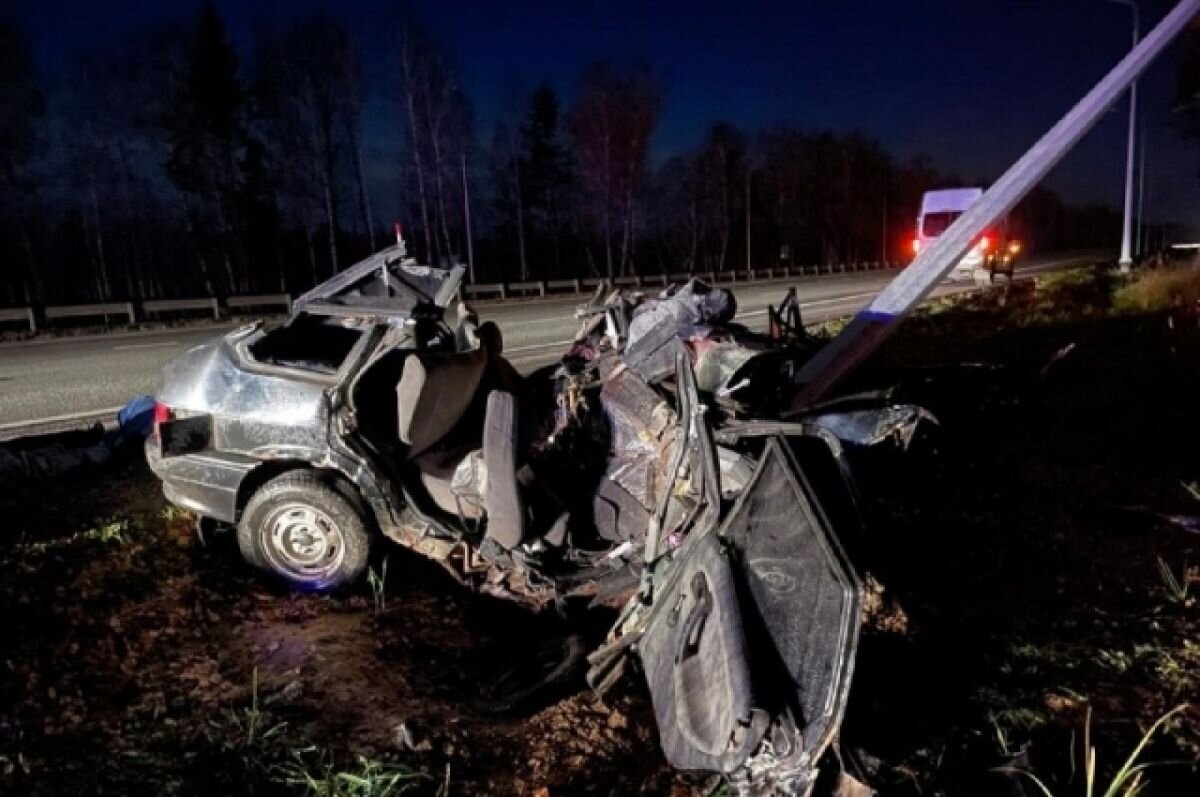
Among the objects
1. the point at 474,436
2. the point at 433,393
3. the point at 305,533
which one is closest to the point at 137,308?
the point at 474,436

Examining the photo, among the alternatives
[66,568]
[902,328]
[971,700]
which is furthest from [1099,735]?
[902,328]

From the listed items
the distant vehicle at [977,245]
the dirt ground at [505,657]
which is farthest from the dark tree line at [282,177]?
the dirt ground at [505,657]

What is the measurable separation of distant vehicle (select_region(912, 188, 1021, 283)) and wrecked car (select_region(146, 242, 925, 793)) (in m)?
16.5

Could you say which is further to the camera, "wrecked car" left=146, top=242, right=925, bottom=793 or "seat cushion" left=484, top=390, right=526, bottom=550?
"seat cushion" left=484, top=390, right=526, bottom=550

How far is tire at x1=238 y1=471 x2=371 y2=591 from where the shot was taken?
4.05m

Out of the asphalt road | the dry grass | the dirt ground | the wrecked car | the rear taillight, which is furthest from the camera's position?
the dry grass

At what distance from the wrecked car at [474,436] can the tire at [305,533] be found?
1 centimetres

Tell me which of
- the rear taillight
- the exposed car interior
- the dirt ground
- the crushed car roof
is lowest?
the dirt ground

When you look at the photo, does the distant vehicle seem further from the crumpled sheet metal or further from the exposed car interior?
the exposed car interior

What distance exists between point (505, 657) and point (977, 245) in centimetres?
1841

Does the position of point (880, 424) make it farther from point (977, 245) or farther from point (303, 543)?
point (977, 245)

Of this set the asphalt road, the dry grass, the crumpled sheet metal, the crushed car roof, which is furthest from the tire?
the dry grass

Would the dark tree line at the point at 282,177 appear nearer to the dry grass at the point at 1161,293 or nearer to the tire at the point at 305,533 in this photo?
the dry grass at the point at 1161,293

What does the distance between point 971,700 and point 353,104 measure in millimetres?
30448
